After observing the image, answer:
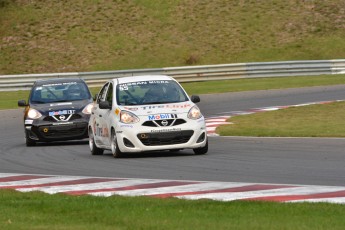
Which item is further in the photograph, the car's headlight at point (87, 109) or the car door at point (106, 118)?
the car's headlight at point (87, 109)

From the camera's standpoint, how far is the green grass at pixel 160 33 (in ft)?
180

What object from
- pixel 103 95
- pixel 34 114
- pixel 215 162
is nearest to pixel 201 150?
pixel 215 162

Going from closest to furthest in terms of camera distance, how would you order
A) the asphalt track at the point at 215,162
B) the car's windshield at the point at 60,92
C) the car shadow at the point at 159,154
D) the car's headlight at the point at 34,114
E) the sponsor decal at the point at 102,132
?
the asphalt track at the point at 215,162 → the car shadow at the point at 159,154 → the sponsor decal at the point at 102,132 → the car's headlight at the point at 34,114 → the car's windshield at the point at 60,92

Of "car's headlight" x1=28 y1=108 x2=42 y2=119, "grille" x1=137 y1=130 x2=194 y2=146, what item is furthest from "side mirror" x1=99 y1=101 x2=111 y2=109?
"car's headlight" x1=28 y1=108 x2=42 y2=119

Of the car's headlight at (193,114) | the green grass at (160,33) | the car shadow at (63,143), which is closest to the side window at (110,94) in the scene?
the car's headlight at (193,114)

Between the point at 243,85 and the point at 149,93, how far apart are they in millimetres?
23152

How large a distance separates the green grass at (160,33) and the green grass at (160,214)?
4107cm

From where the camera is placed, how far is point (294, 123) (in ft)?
84.6

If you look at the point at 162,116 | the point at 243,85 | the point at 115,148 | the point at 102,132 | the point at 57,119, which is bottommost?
the point at 243,85

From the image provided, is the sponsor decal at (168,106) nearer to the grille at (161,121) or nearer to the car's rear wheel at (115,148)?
the grille at (161,121)

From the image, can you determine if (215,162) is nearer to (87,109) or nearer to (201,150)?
(201,150)

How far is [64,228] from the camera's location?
10.0 metres

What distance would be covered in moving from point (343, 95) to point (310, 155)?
16.6m

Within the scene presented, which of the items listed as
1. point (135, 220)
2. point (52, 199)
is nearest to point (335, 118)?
point (52, 199)
